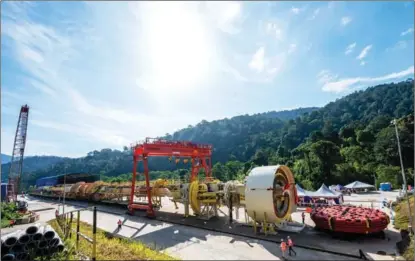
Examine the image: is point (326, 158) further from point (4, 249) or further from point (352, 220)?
point (4, 249)

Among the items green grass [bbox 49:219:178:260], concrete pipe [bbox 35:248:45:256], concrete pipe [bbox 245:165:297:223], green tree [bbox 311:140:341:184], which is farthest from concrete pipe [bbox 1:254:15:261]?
green tree [bbox 311:140:341:184]

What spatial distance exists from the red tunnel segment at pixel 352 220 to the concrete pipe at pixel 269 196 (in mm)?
2128

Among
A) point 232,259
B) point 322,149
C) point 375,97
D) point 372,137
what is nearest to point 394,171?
point 322,149

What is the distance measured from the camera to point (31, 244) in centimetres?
1284

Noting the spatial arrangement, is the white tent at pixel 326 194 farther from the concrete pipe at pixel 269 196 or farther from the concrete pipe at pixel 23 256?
the concrete pipe at pixel 23 256

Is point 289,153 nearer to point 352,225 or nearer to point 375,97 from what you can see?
point 352,225

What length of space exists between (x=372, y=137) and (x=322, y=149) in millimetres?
30357

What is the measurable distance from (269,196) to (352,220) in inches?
202

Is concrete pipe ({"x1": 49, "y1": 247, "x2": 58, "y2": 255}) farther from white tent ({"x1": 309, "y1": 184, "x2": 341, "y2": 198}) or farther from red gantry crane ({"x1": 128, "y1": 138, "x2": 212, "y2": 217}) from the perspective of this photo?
white tent ({"x1": 309, "y1": 184, "x2": 341, "y2": 198})

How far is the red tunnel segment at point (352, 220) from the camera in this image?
15.7 metres

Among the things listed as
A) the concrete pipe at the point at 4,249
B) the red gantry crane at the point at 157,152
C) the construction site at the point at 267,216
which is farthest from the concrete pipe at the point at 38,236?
the red gantry crane at the point at 157,152

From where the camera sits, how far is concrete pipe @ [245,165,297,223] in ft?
59.5

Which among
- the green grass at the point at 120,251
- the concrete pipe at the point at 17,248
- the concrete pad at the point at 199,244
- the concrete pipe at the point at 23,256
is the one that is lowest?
the concrete pad at the point at 199,244

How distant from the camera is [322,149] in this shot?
60844 mm
